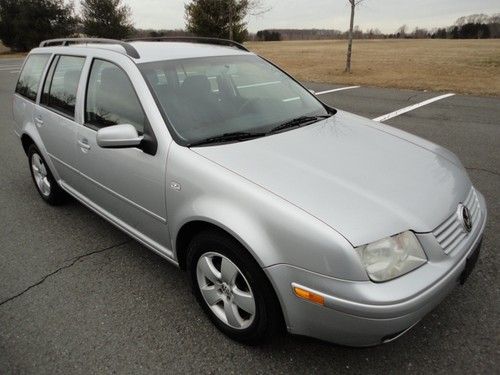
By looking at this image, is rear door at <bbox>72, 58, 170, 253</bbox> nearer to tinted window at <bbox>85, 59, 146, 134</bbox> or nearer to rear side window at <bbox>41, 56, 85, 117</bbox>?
tinted window at <bbox>85, 59, 146, 134</bbox>

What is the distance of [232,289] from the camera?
2326 millimetres

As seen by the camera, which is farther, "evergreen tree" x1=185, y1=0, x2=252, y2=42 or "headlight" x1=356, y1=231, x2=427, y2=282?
"evergreen tree" x1=185, y1=0, x2=252, y2=42

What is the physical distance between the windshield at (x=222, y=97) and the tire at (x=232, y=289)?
0.69 meters

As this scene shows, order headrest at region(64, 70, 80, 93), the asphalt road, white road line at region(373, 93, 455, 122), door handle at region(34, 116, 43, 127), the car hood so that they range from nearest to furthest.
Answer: the car hood < the asphalt road < headrest at region(64, 70, 80, 93) < door handle at region(34, 116, 43, 127) < white road line at region(373, 93, 455, 122)

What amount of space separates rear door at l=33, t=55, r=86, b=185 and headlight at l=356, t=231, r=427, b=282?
2.57 metres

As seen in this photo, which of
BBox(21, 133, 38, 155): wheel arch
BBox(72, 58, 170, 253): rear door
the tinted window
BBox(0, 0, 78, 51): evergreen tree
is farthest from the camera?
BBox(0, 0, 78, 51): evergreen tree

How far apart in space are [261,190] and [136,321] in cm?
129

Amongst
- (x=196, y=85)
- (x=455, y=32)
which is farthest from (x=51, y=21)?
(x=455, y=32)

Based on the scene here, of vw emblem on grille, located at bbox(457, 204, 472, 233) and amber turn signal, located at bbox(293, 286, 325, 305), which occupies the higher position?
vw emblem on grille, located at bbox(457, 204, 472, 233)

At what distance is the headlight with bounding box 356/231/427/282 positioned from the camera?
186 centimetres

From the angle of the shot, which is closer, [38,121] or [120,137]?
[120,137]

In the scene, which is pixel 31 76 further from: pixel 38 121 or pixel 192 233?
pixel 192 233

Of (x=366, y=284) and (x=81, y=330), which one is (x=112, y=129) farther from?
(x=366, y=284)

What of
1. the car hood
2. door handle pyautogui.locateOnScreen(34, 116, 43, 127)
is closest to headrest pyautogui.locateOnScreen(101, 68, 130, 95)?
the car hood
